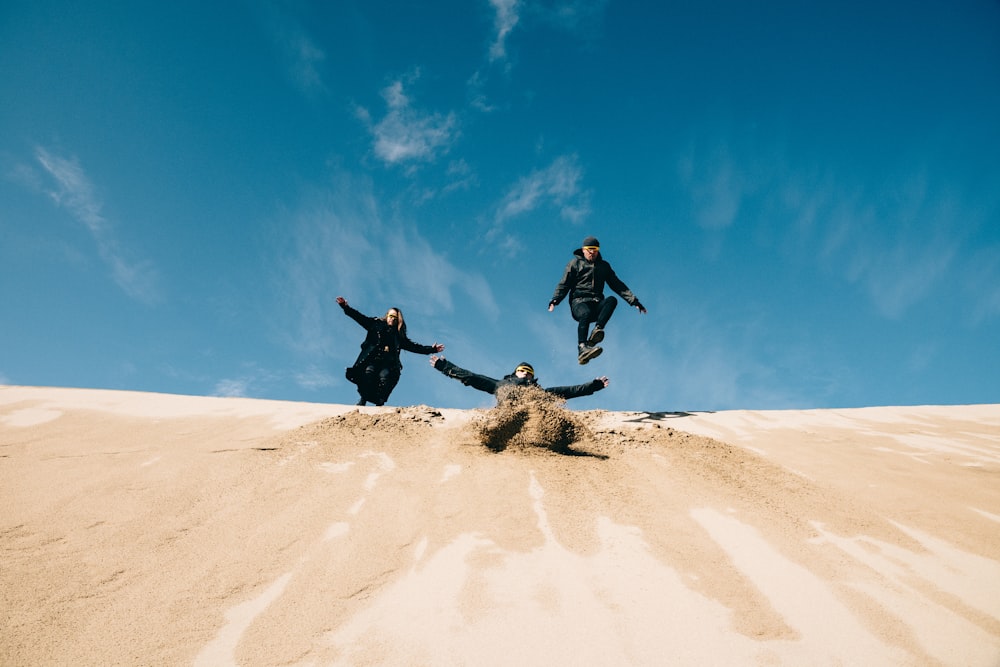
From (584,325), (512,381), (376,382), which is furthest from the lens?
(376,382)

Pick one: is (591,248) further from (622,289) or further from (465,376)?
(465,376)

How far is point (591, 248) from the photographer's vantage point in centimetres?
589

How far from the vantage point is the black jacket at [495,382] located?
5.07 meters

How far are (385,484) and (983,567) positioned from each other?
9.81 feet

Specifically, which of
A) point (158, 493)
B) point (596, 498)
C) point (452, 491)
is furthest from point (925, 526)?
point (158, 493)

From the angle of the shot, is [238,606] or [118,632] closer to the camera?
[118,632]

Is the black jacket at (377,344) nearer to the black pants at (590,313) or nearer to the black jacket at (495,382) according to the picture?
the black jacket at (495,382)

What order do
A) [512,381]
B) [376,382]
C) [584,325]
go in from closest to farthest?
[512,381] → [584,325] → [376,382]

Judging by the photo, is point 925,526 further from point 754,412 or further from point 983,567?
point 754,412

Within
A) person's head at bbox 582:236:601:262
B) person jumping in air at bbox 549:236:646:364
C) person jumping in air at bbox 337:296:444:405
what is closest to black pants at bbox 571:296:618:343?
person jumping in air at bbox 549:236:646:364

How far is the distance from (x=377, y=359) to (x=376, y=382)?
287 millimetres

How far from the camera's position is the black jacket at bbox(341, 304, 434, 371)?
229 inches

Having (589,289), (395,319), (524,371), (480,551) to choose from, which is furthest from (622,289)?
(480,551)

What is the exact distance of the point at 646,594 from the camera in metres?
1.88
